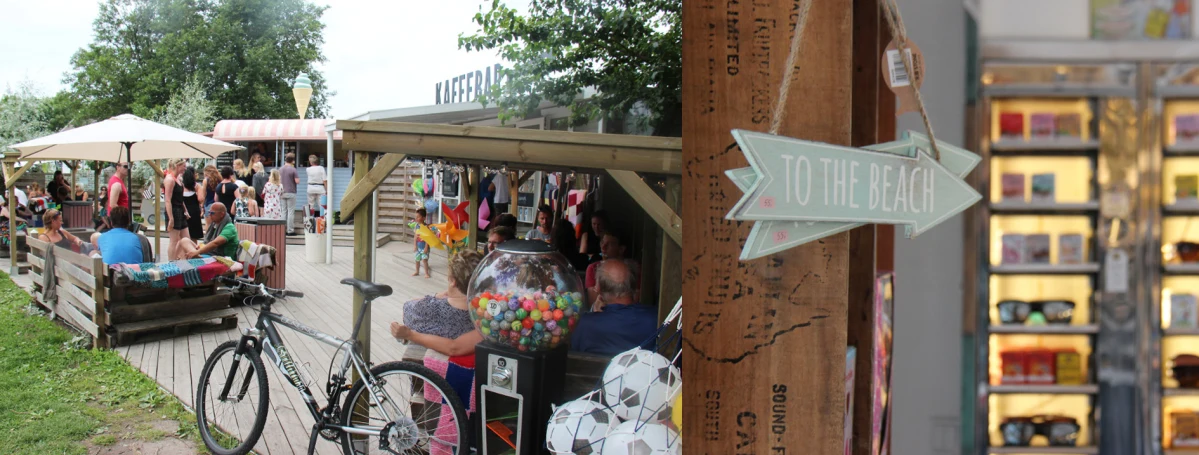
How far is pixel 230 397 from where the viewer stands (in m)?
4.02

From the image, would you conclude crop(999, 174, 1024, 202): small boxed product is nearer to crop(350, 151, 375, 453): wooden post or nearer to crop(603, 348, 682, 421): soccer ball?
crop(603, 348, 682, 421): soccer ball

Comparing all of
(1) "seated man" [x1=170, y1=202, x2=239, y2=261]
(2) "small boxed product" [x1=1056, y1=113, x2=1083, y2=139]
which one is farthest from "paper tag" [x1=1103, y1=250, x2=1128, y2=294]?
(1) "seated man" [x1=170, y1=202, x2=239, y2=261]

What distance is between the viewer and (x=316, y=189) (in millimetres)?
13859

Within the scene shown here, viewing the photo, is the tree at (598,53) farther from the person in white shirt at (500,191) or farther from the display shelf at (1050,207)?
the person in white shirt at (500,191)

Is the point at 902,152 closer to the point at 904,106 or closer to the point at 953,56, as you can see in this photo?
the point at 904,106

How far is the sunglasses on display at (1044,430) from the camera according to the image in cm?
272

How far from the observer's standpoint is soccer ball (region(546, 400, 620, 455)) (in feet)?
7.59

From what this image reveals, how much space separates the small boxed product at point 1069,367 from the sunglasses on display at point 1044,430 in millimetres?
133

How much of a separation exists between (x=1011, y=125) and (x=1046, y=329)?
0.72 meters

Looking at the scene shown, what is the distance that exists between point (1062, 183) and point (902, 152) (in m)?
2.25

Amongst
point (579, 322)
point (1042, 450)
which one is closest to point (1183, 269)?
point (1042, 450)

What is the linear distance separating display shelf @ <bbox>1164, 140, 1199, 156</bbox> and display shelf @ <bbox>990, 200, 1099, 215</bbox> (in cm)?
27

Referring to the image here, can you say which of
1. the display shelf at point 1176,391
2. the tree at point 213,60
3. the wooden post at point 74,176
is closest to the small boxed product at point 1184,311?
the display shelf at point 1176,391

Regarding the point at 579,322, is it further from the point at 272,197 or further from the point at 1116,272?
the point at 272,197
